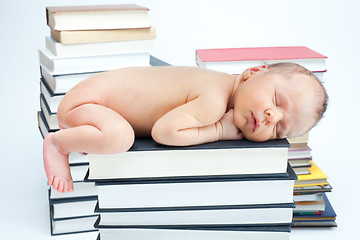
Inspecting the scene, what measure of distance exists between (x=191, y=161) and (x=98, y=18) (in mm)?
923

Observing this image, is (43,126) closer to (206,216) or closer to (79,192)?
(79,192)

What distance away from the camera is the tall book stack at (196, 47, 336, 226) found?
186 cm

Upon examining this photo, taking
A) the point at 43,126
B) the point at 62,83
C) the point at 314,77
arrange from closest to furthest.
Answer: the point at 314,77, the point at 62,83, the point at 43,126

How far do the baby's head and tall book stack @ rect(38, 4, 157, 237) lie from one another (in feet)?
2.57

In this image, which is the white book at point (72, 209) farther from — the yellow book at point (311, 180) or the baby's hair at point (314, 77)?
the baby's hair at point (314, 77)

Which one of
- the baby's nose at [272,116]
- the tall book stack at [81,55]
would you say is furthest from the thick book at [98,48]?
the baby's nose at [272,116]

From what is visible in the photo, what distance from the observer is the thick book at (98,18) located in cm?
181

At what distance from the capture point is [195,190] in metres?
1.18

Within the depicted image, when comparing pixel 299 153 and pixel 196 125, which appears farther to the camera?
pixel 299 153

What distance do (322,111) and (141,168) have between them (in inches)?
19.9

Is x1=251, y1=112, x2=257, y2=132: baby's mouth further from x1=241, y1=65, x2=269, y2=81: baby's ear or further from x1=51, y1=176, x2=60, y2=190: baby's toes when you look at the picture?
x1=51, y1=176, x2=60, y2=190: baby's toes

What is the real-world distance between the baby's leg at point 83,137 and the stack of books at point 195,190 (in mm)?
32

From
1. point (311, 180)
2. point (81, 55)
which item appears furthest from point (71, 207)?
point (311, 180)

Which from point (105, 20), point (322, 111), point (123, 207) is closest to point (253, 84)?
point (322, 111)
